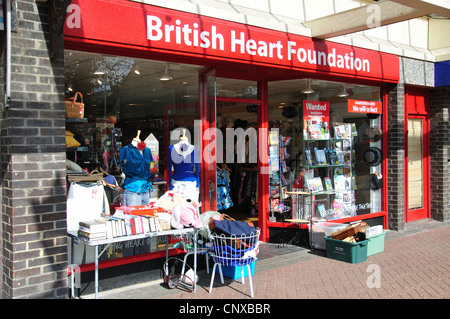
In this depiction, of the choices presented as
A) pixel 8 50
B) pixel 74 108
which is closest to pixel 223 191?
pixel 74 108

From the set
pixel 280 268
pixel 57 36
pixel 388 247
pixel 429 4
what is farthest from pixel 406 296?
pixel 57 36

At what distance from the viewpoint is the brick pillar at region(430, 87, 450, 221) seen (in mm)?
9375

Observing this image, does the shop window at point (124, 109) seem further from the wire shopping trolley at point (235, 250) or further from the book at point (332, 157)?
the book at point (332, 157)

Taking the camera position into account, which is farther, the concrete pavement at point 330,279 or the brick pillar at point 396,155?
the brick pillar at point 396,155

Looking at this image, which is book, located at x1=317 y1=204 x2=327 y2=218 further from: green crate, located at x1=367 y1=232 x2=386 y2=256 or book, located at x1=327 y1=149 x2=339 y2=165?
green crate, located at x1=367 y1=232 x2=386 y2=256

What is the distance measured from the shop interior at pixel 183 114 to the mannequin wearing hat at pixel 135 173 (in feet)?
0.36

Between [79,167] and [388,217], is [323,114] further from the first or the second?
[79,167]

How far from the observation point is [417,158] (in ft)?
31.1

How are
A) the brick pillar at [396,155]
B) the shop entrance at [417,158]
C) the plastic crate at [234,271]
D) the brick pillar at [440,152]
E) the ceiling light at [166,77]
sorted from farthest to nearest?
the brick pillar at [440,152] → the shop entrance at [417,158] → the brick pillar at [396,155] → the ceiling light at [166,77] → the plastic crate at [234,271]

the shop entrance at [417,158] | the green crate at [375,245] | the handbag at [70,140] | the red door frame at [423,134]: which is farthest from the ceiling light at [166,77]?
the shop entrance at [417,158]

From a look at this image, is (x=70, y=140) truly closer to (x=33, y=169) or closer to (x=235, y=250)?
(x=33, y=169)

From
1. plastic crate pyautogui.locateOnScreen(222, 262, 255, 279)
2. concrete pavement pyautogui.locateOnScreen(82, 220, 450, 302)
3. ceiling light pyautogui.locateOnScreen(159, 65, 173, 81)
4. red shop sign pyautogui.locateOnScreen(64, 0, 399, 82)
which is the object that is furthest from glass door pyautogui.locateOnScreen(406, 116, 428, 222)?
ceiling light pyautogui.locateOnScreen(159, 65, 173, 81)

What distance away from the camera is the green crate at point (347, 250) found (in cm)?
609

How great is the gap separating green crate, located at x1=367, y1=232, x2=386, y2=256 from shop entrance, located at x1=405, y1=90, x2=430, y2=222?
265 centimetres
